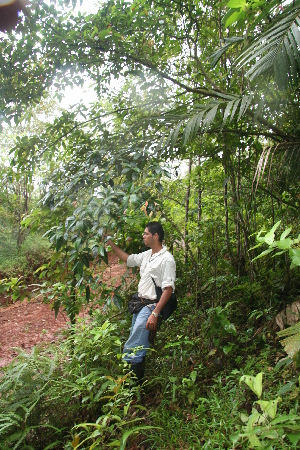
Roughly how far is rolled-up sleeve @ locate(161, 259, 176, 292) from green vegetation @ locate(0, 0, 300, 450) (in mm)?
437

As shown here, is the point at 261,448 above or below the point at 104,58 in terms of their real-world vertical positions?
below

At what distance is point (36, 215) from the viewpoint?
9.36 feet

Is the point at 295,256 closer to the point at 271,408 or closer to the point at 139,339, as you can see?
the point at 271,408

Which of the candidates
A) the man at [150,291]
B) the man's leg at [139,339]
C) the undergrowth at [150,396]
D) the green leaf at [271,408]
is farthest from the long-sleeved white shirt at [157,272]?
the green leaf at [271,408]

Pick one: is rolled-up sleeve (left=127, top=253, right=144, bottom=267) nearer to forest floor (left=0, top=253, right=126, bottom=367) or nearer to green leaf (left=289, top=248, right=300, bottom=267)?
forest floor (left=0, top=253, right=126, bottom=367)

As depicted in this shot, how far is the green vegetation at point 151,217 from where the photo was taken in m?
2.28

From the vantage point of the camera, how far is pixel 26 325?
6.15 metres

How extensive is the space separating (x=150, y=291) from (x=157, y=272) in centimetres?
19

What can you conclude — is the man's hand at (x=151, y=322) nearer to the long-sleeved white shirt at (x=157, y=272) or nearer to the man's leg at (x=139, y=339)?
the man's leg at (x=139, y=339)

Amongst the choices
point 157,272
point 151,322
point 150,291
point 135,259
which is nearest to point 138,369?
point 151,322

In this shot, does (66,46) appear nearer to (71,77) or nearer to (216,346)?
(71,77)

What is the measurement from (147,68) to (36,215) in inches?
76.0

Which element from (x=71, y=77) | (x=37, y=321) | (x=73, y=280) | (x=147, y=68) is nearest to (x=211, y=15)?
(x=147, y=68)

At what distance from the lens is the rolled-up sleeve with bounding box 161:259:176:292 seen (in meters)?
2.82
